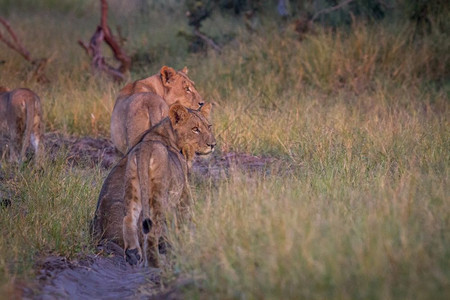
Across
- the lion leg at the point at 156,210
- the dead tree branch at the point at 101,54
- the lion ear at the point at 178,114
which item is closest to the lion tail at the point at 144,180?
the lion leg at the point at 156,210

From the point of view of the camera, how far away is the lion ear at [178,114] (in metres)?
5.79

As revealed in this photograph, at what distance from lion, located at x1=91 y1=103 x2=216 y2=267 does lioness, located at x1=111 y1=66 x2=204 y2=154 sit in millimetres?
509

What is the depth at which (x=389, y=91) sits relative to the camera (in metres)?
10.7

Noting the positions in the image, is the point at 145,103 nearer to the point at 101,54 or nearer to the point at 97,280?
the point at 97,280

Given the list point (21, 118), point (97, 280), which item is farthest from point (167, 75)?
point (97, 280)

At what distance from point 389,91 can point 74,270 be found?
22.3ft

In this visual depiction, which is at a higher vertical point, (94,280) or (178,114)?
(178,114)

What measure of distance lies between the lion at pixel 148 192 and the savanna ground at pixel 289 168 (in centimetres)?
19

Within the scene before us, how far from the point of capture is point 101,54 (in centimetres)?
1238

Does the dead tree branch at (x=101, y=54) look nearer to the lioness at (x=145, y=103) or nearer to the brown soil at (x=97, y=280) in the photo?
the lioness at (x=145, y=103)

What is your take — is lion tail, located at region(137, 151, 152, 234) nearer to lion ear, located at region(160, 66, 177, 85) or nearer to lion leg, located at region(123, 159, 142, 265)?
lion leg, located at region(123, 159, 142, 265)

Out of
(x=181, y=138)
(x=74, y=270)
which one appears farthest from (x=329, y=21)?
(x=74, y=270)

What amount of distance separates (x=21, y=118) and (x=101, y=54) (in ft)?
13.0

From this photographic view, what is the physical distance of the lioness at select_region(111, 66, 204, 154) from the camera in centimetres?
691
